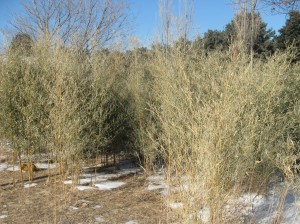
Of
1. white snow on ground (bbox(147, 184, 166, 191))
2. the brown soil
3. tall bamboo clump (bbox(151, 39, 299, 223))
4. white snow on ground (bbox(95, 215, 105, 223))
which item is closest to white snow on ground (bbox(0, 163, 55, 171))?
the brown soil

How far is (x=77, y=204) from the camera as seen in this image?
187 inches

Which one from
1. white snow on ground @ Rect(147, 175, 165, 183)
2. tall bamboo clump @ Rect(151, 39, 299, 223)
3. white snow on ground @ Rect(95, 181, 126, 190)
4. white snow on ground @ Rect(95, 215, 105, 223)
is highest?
tall bamboo clump @ Rect(151, 39, 299, 223)

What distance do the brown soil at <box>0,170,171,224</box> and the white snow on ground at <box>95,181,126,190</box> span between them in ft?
0.45

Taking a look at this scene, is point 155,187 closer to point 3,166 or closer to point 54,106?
point 54,106

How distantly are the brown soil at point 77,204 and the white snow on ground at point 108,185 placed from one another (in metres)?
0.14

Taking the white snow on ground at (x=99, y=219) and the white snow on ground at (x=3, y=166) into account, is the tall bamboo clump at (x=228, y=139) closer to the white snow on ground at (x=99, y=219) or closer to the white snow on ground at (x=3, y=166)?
the white snow on ground at (x=99, y=219)

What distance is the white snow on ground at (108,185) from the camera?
563 cm

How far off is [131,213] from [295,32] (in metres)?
16.1

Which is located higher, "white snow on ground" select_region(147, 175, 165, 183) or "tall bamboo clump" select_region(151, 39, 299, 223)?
"tall bamboo clump" select_region(151, 39, 299, 223)

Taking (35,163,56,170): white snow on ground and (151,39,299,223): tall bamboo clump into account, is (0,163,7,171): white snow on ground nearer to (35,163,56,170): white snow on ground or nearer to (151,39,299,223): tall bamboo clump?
(35,163,56,170): white snow on ground

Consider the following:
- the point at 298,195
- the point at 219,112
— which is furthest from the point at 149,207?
the point at 219,112

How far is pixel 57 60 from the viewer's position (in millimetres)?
5887

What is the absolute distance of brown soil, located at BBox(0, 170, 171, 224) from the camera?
4.20 meters

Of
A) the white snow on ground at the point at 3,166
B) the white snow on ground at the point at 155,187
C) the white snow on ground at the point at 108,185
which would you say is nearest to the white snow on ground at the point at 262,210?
the white snow on ground at the point at 155,187
